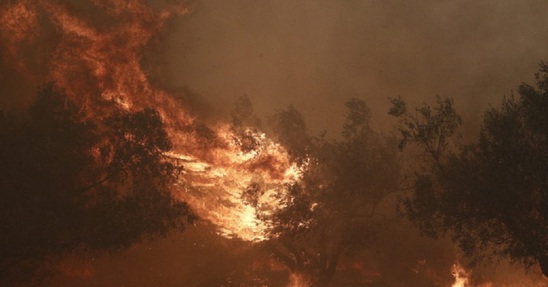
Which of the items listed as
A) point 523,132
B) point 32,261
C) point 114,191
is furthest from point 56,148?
point 523,132

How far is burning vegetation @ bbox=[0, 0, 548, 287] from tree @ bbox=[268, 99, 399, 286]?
11cm

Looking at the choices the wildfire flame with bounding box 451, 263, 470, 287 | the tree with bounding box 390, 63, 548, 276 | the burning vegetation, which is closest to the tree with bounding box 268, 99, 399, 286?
the burning vegetation

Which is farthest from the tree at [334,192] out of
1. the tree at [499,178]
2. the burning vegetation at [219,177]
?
the tree at [499,178]

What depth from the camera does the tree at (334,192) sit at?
107ft

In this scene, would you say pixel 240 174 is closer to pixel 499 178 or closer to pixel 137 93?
pixel 137 93

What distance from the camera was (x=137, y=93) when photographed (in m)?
34.4

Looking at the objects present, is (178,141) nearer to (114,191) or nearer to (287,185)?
(287,185)

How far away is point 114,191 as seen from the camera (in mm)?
23406

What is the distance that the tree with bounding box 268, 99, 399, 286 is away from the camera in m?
32.7

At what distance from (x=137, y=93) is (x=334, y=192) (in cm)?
1780

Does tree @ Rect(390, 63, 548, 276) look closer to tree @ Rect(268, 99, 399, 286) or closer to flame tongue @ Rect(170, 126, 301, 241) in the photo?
tree @ Rect(268, 99, 399, 286)

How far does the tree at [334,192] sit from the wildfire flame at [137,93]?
67.2 inches

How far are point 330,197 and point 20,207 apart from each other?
21.8 m

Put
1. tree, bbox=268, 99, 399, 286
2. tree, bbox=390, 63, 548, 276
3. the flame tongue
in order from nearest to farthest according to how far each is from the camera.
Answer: tree, bbox=390, 63, 548, 276
tree, bbox=268, 99, 399, 286
the flame tongue
